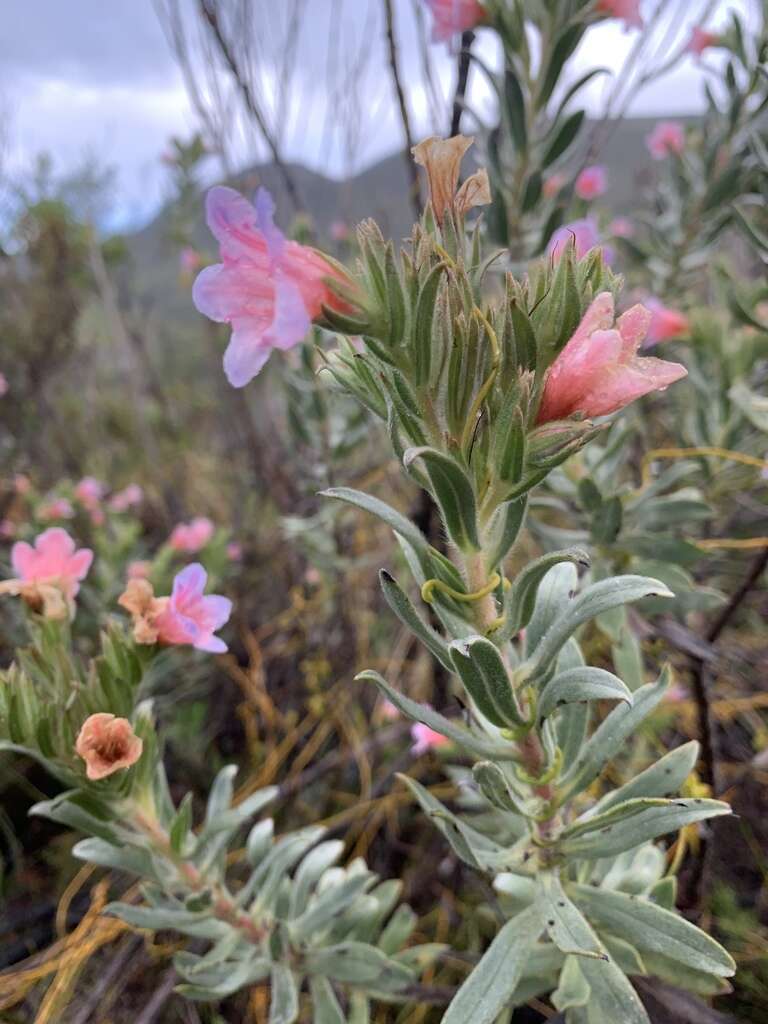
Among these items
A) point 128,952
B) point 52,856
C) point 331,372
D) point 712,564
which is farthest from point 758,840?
point 52,856

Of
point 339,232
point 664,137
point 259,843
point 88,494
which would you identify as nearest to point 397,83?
point 259,843

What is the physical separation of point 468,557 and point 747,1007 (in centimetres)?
135

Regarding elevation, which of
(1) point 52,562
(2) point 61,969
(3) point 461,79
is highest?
(3) point 461,79

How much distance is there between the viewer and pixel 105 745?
35.2 inches

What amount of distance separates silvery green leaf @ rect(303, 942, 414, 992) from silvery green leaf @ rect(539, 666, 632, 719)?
0.60 meters

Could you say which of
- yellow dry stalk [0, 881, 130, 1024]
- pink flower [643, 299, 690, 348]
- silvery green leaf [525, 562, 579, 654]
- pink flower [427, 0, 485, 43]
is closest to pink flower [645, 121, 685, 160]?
pink flower [643, 299, 690, 348]

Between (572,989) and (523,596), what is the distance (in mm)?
483

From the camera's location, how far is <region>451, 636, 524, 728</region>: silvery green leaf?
0.65 meters

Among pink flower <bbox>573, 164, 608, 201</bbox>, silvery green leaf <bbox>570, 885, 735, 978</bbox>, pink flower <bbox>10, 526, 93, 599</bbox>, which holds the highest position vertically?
pink flower <bbox>573, 164, 608, 201</bbox>

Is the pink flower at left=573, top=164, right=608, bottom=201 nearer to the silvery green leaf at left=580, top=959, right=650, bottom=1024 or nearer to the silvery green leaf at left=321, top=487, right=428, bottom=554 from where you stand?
the silvery green leaf at left=321, top=487, right=428, bottom=554

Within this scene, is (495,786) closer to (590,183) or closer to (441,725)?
(441,725)

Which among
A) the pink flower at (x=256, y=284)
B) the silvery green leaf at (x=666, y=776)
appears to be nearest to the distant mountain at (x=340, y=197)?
the pink flower at (x=256, y=284)

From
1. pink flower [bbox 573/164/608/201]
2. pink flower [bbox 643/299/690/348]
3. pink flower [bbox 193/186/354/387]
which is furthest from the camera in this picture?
pink flower [bbox 573/164/608/201]

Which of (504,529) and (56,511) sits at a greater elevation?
(504,529)
